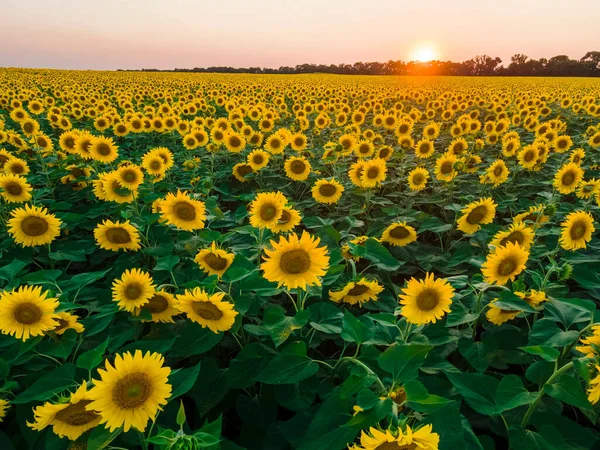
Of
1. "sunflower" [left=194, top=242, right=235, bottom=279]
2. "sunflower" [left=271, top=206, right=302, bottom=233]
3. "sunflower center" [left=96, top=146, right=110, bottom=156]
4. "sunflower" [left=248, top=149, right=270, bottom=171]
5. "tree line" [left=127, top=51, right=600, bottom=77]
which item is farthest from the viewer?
"tree line" [left=127, top=51, right=600, bottom=77]

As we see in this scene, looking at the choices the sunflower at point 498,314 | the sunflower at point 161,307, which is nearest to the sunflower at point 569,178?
the sunflower at point 498,314

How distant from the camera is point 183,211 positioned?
10.0 ft

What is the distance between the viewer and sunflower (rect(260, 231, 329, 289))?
6.32 ft

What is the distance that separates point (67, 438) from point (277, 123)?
923 centimetres

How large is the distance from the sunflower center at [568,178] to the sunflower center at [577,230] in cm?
155

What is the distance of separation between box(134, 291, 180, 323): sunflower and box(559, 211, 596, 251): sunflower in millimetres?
2819

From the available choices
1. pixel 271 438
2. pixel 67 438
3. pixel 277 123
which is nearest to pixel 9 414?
pixel 67 438

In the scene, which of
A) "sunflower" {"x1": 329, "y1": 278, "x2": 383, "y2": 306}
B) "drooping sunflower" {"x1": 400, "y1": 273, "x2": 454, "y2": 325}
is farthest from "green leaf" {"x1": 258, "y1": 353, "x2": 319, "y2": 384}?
"sunflower" {"x1": 329, "y1": 278, "x2": 383, "y2": 306}

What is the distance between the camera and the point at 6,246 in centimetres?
327

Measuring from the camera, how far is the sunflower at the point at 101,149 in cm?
506

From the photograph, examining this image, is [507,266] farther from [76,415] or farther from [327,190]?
[327,190]

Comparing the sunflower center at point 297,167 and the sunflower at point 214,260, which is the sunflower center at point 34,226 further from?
the sunflower center at point 297,167

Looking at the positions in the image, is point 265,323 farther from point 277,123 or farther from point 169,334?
point 277,123

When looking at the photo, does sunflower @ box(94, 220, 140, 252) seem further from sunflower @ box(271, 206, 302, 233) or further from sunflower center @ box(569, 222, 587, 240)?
sunflower center @ box(569, 222, 587, 240)
